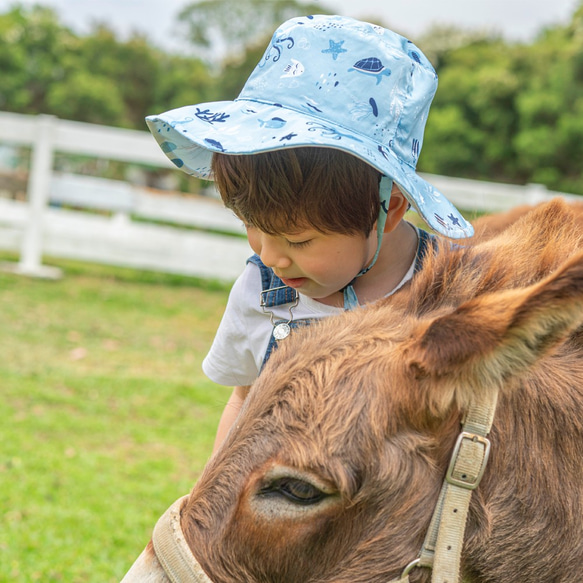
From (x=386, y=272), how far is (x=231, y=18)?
69.0m

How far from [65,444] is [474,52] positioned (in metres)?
46.8

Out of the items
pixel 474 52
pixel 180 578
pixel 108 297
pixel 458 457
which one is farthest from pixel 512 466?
pixel 474 52

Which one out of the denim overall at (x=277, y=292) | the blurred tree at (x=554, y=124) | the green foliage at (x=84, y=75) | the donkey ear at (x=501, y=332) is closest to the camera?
the donkey ear at (x=501, y=332)

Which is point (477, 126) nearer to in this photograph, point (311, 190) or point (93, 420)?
point (93, 420)

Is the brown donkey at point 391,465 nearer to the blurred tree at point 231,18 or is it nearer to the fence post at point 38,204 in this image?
the fence post at point 38,204

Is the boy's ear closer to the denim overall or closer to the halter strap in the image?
the denim overall

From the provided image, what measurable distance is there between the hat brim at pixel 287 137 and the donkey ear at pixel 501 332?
53cm

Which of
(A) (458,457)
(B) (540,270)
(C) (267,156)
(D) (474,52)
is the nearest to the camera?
(A) (458,457)

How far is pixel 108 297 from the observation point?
9531 mm

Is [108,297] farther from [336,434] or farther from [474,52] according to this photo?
[474,52]

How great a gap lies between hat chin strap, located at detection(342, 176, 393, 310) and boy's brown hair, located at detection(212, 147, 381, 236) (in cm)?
2

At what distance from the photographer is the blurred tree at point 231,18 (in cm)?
6384

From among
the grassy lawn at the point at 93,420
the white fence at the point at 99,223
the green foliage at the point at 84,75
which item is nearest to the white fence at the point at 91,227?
the white fence at the point at 99,223

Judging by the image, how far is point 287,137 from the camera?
188 cm
